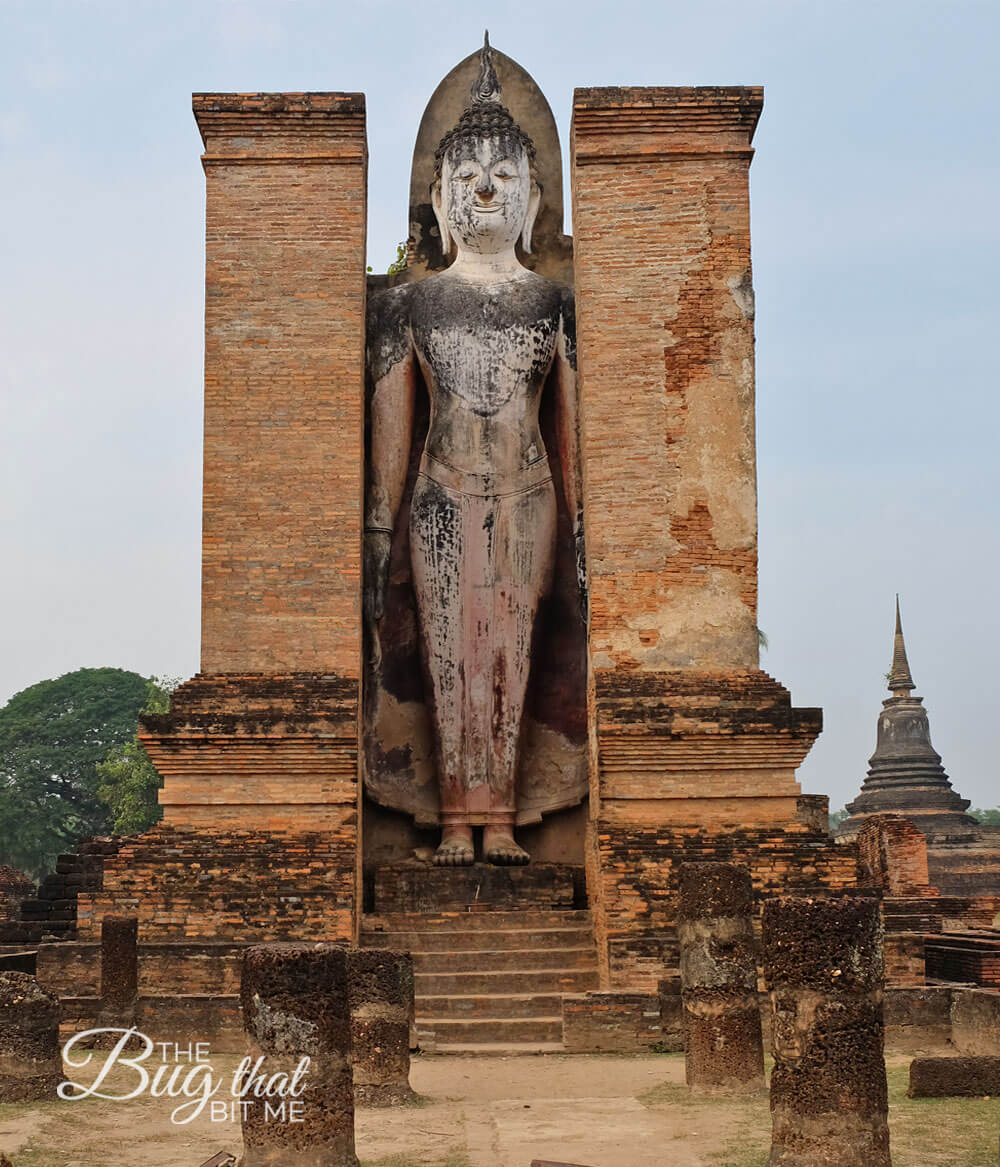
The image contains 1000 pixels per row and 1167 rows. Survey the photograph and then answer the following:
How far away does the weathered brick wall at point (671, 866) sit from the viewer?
456 inches

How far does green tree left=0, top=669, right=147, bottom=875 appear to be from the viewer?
160 ft

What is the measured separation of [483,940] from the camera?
1221cm

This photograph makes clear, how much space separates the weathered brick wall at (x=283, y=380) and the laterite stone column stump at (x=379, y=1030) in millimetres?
4121

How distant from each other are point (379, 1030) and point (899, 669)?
102ft

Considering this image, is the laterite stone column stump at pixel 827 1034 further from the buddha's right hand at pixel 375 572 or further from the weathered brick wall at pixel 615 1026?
the buddha's right hand at pixel 375 572

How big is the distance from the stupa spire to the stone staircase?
25.8 m

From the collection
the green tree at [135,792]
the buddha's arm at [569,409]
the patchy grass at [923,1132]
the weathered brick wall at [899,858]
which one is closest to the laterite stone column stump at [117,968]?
the patchy grass at [923,1132]

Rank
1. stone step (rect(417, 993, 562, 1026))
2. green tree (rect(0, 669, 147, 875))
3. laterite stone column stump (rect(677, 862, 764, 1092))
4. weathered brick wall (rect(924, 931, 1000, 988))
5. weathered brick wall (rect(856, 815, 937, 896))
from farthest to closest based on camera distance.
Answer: green tree (rect(0, 669, 147, 875)) < weathered brick wall (rect(856, 815, 937, 896)) < weathered brick wall (rect(924, 931, 1000, 988)) < stone step (rect(417, 993, 562, 1026)) < laterite stone column stump (rect(677, 862, 764, 1092))

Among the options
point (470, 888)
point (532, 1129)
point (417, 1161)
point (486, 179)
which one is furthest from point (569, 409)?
point (417, 1161)

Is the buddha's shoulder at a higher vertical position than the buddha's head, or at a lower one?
lower

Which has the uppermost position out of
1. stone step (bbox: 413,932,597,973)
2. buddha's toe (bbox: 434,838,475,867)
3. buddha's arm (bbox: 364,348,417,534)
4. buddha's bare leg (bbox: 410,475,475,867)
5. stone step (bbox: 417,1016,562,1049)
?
buddha's arm (bbox: 364,348,417,534)

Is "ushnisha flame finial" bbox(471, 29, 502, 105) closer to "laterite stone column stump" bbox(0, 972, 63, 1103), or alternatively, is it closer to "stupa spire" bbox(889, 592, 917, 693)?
"laterite stone column stump" bbox(0, 972, 63, 1103)

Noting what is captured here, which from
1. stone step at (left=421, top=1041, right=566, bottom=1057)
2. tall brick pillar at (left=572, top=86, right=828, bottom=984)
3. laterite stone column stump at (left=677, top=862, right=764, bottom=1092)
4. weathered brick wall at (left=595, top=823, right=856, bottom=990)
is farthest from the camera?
tall brick pillar at (left=572, top=86, right=828, bottom=984)

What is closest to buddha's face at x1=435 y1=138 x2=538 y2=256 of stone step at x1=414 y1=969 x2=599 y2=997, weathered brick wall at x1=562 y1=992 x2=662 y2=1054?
stone step at x1=414 y1=969 x2=599 y2=997
